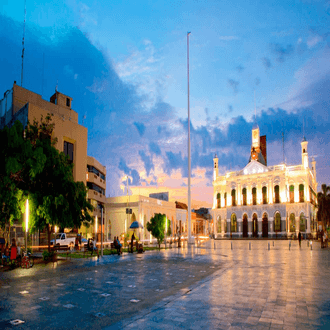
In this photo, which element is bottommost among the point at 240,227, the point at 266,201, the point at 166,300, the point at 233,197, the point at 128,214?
the point at 240,227

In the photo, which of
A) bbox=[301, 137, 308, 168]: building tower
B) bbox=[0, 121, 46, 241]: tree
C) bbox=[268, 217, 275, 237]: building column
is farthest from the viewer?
bbox=[301, 137, 308, 168]: building tower

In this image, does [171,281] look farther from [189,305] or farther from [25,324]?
[25,324]

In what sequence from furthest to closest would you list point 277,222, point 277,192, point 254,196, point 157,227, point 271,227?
point 254,196 < point 277,192 < point 277,222 < point 271,227 < point 157,227

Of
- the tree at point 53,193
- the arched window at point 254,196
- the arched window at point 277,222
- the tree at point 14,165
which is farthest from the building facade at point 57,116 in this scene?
the arched window at point 277,222

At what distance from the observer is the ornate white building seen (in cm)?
6769

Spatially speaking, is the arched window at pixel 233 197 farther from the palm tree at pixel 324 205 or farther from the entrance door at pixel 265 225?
the palm tree at pixel 324 205

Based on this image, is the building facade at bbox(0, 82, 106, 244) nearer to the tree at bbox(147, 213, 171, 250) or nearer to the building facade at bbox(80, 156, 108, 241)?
the building facade at bbox(80, 156, 108, 241)

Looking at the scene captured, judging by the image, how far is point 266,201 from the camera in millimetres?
72625

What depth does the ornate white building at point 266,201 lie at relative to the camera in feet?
222

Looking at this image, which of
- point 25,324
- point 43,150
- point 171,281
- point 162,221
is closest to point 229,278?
point 171,281

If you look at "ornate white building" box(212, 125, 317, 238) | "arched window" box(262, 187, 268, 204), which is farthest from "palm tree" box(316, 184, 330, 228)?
"arched window" box(262, 187, 268, 204)

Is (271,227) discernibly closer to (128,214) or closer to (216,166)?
(216,166)

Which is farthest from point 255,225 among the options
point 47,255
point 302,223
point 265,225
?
point 47,255

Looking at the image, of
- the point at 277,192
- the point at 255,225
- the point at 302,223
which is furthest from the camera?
the point at 255,225
